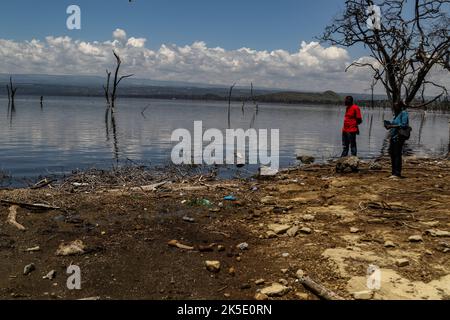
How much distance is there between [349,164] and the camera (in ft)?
42.2

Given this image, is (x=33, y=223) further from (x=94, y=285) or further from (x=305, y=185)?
(x=305, y=185)

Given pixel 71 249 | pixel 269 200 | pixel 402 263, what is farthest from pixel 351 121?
pixel 71 249

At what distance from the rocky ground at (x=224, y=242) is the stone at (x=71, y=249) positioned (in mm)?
15

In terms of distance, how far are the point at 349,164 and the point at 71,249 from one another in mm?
9046

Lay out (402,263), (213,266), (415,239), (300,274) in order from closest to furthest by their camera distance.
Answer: (300,274) → (402,263) → (213,266) → (415,239)

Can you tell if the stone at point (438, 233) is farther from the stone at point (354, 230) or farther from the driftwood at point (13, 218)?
the driftwood at point (13, 218)

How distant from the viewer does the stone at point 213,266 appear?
5.62m

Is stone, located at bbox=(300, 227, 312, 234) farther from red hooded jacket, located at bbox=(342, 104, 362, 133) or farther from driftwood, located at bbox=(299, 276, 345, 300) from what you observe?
red hooded jacket, located at bbox=(342, 104, 362, 133)

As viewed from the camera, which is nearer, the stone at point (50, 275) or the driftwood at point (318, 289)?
the driftwood at point (318, 289)

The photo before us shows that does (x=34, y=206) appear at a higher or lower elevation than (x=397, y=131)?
lower

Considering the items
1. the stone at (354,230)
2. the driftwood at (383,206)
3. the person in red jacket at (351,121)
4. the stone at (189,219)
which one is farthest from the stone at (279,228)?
the person in red jacket at (351,121)

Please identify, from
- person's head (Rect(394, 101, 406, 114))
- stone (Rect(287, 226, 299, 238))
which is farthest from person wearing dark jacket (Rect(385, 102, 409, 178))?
stone (Rect(287, 226, 299, 238))

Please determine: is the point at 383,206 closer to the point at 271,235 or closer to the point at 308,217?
the point at 308,217

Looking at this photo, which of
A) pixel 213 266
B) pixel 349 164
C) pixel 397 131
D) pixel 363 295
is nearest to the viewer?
pixel 363 295
